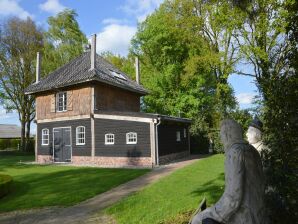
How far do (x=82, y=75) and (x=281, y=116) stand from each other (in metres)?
20.8

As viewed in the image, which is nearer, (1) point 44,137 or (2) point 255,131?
(2) point 255,131

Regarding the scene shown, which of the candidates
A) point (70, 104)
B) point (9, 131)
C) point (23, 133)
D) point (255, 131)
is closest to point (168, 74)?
point (70, 104)

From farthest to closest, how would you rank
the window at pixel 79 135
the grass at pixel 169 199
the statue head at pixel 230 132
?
1. the window at pixel 79 135
2. the grass at pixel 169 199
3. the statue head at pixel 230 132

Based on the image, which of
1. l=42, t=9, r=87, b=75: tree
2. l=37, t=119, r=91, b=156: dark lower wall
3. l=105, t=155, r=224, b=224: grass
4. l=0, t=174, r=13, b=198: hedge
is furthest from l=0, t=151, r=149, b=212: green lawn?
l=42, t=9, r=87, b=75: tree

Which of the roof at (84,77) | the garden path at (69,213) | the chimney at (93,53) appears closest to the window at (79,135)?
the roof at (84,77)

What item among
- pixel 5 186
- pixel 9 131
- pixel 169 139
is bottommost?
pixel 5 186

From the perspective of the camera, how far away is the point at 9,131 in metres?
61.6

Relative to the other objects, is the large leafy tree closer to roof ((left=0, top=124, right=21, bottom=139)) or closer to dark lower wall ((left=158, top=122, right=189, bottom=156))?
dark lower wall ((left=158, top=122, right=189, bottom=156))

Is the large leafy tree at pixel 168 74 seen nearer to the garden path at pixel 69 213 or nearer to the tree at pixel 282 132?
the garden path at pixel 69 213

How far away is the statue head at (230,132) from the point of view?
12.8 feet

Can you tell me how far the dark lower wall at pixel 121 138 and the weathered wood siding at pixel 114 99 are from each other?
1753 millimetres

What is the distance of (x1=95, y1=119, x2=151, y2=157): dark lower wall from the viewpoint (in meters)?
21.7

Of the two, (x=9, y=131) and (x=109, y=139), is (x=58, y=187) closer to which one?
(x=109, y=139)

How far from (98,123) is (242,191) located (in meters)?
20.6
